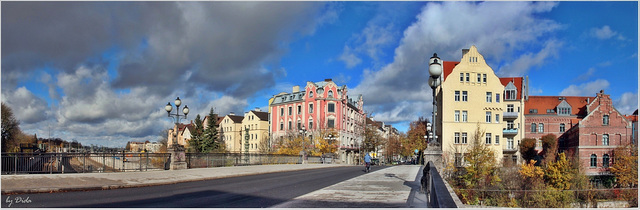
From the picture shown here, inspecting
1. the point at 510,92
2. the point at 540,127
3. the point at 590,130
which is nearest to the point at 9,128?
the point at 510,92

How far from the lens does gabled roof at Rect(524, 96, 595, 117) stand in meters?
69.7

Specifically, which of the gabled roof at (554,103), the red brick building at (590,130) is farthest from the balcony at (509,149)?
the gabled roof at (554,103)

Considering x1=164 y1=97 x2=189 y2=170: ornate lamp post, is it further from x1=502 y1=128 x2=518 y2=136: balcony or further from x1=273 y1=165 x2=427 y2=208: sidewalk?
x1=502 y1=128 x2=518 y2=136: balcony

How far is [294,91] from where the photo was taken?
86875 mm

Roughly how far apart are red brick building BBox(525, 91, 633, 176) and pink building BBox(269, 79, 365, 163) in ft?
101

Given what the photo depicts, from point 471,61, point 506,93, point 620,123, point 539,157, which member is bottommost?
point 539,157

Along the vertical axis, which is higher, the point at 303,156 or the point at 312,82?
the point at 312,82

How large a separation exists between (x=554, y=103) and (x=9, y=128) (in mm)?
89310

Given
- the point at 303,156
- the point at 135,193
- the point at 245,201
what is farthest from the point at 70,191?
the point at 303,156

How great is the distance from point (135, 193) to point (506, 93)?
6249 centimetres

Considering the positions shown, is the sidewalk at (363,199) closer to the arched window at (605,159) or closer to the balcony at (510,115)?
the balcony at (510,115)

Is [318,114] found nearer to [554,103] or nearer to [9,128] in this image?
[554,103]

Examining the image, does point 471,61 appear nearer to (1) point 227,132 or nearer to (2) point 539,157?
(2) point 539,157

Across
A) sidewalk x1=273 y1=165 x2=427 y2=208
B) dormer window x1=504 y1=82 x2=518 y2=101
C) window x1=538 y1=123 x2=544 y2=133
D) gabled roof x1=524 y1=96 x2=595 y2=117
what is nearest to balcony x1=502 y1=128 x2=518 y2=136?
dormer window x1=504 y1=82 x2=518 y2=101
